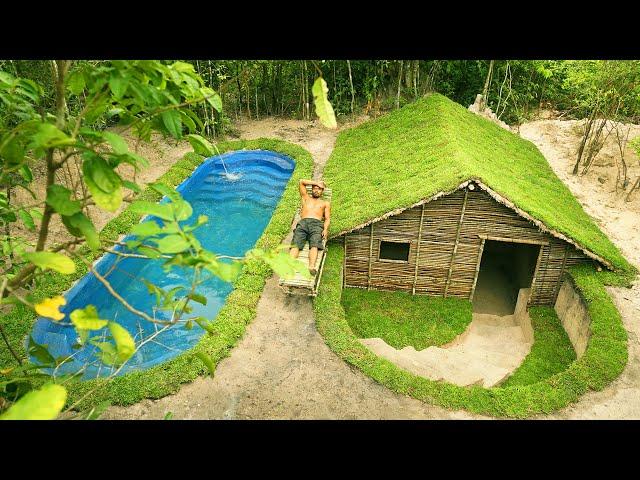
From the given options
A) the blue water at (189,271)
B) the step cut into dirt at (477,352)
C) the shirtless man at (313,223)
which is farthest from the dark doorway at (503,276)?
the blue water at (189,271)

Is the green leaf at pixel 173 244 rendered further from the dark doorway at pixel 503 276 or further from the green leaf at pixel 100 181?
the dark doorway at pixel 503 276

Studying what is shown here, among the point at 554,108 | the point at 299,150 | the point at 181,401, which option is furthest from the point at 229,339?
the point at 554,108

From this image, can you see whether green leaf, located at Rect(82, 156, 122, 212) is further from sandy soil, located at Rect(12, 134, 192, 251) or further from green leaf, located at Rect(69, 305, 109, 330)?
sandy soil, located at Rect(12, 134, 192, 251)

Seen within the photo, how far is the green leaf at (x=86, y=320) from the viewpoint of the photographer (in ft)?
6.34

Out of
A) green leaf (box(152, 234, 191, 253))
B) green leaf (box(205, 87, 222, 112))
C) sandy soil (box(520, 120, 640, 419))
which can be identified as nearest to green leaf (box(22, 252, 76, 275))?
green leaf (box(152, 234, 191, 253))

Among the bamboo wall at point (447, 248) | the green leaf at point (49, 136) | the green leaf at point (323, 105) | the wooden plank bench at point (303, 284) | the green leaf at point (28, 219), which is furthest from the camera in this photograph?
the bamboo wall at point (447, 248)

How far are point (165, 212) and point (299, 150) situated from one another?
15.1m

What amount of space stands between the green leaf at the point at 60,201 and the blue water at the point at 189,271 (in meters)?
3.74

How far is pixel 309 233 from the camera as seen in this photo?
31.8 ft

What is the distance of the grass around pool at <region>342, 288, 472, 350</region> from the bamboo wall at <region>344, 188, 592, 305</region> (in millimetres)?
267

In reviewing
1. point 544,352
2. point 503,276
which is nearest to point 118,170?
point 503,276

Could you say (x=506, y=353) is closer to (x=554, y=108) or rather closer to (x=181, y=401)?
(x=181, y=401)

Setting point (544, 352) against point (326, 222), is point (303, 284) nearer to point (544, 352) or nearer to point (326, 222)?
point (326, 222)

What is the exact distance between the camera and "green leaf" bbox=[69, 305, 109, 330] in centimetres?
193
